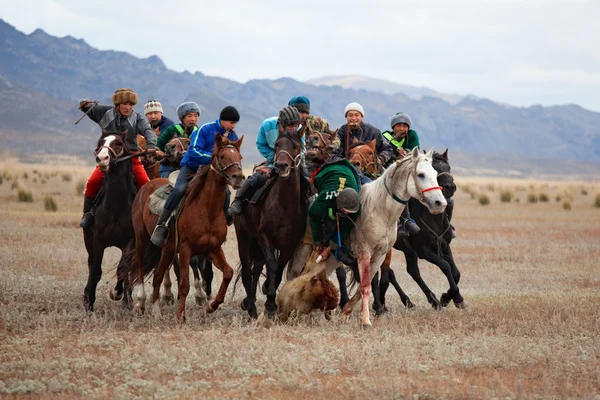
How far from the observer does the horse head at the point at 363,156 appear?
34.7ft

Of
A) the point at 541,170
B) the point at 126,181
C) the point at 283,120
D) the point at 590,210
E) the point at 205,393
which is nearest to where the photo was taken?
the point at 205,393

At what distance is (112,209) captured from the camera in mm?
10836

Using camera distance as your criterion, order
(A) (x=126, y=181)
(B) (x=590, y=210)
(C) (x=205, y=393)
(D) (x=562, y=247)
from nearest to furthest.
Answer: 1. (C) (x=205, y=393)
2. (A) (x=126, y=181)
3. (D) (x=562, y=247)
4. (B) (x=590, y=210)

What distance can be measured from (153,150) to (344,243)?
2.90m

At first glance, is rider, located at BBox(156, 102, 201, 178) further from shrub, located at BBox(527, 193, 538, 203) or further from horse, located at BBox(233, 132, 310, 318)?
shrub, located at BBox(527, 193, 538, 203)

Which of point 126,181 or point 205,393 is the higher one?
point 126,181

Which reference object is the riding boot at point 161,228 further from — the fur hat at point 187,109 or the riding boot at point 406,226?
the riding boot at point 406,226

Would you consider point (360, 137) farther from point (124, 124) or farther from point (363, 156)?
point (124, 124)

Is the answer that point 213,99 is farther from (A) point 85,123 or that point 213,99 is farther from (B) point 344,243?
(B) point 344,243

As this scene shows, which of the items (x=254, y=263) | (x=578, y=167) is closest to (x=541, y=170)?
(x=578, y=167)

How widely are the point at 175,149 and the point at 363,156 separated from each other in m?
2.61

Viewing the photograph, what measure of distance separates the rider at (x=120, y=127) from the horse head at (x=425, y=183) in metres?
3.58

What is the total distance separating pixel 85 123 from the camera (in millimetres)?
133500

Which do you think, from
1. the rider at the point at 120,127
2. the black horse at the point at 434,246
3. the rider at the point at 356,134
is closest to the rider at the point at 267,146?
the rider at the point at 356,134
